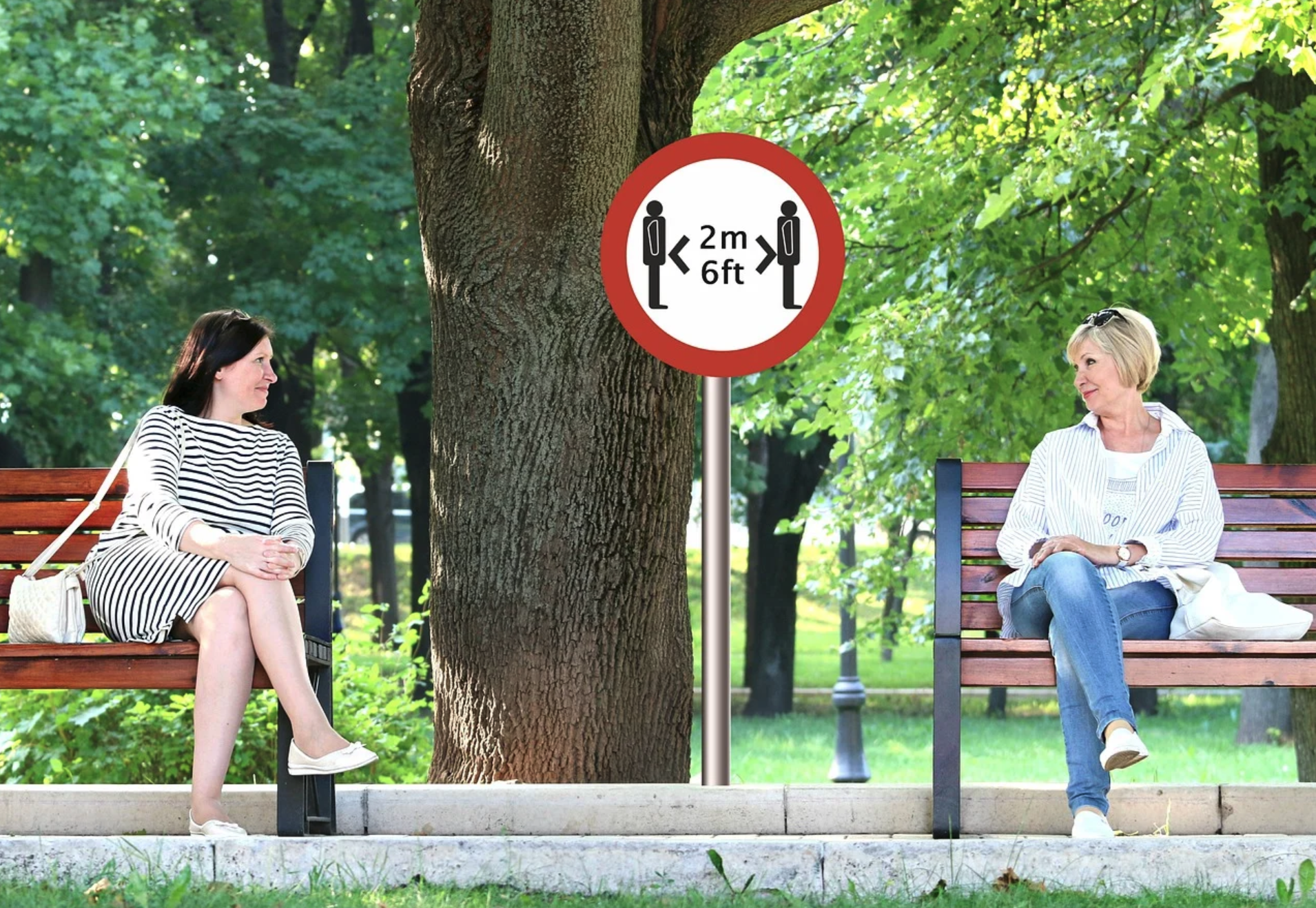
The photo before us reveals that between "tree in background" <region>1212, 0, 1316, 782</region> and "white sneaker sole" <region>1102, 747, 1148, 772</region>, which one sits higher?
"tree in background" <region>1212, 0, 1316, 782</region>

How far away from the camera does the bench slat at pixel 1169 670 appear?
4840mm

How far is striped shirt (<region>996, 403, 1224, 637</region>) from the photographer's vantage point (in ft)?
17.0

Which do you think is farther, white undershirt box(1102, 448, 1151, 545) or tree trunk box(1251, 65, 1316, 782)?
tree trunk box(1251, 65, 1316, 782)

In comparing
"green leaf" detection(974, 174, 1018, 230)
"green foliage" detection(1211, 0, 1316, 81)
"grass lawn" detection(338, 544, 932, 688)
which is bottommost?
"grass lawn" detection(338, 544, 932, 688)

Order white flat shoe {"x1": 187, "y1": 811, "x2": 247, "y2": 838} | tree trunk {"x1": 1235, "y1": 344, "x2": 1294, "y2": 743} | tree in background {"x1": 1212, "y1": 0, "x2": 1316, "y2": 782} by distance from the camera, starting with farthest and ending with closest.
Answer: tree trunk {"x1": 1235, "y1": 344, "x2": 1294, "y2": 743}, tree in background {"x1": 1212, "y1": 0, "x2": 1316, "y2": 782}, white flat shoe {"x1": 187, "y1": 811, "x2": 247, "y2": 838}

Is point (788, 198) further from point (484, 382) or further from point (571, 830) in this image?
point (571, 830)

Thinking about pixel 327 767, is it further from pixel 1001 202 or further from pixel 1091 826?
pixel 1001 202

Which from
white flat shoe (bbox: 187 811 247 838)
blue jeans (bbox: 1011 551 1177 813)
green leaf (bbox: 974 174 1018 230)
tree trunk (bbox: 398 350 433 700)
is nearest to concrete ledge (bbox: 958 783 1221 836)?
blue jeans (bbox: 1011 551 1177 813)

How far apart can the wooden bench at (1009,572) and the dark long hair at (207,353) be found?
2.17m

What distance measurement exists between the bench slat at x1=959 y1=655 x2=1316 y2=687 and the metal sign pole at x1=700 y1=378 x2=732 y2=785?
0.69 meters

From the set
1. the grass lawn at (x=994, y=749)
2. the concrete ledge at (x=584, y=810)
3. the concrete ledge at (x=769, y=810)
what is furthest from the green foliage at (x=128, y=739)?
the grass lawn at (x=994, y=749)

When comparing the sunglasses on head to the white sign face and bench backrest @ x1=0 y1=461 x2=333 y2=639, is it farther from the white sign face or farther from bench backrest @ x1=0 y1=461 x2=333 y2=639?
bench backrest @ x1=0 y1=461 x2=333 y2=639

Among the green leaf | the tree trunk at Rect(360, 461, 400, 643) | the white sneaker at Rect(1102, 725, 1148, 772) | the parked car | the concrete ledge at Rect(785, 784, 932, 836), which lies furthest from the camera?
the parked car

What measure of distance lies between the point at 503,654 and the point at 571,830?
0.83 meters
